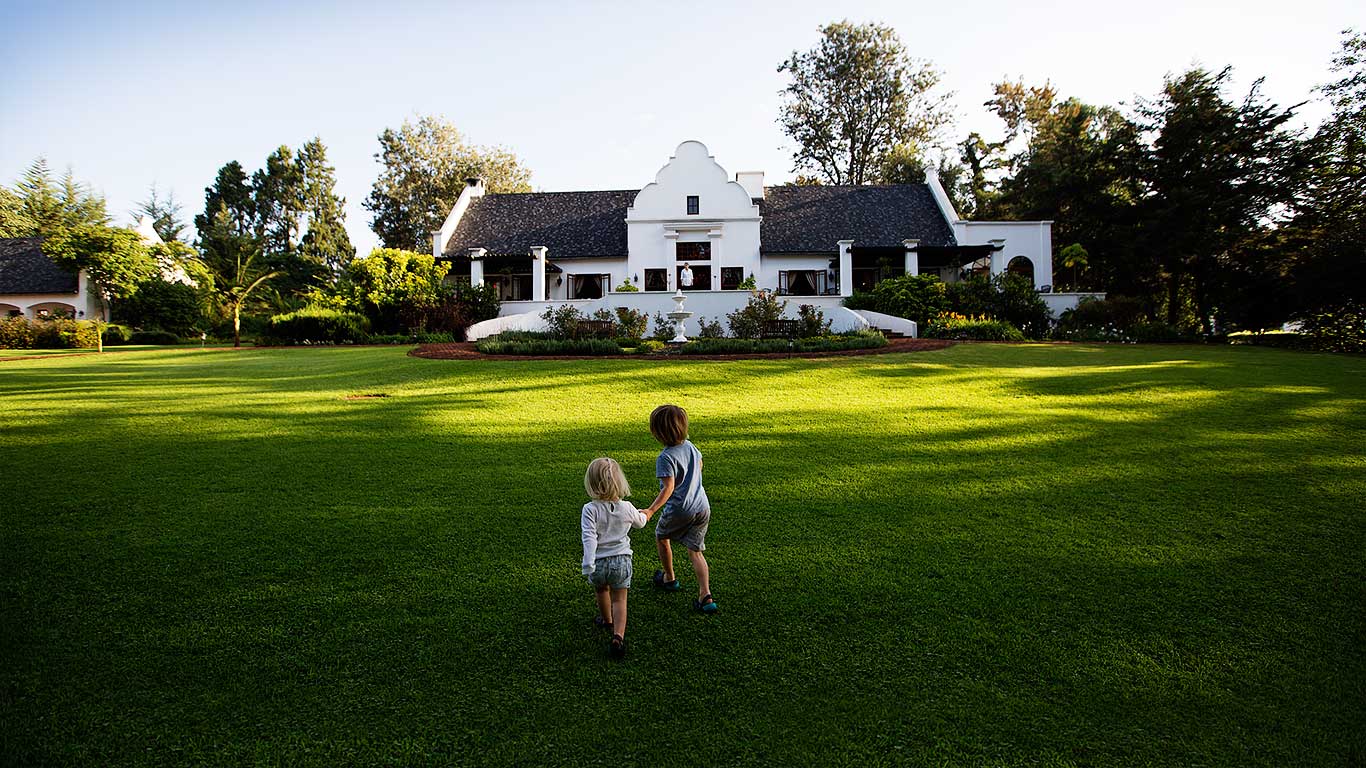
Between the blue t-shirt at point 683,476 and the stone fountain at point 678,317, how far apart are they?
14214 mm

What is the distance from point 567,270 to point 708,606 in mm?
28515

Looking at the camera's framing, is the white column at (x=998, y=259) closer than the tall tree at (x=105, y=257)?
Yes

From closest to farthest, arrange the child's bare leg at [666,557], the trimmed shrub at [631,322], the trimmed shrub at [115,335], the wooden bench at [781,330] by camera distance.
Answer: the child's bare leg at [666,557] < the wooden bench at [781,330] < the trimmed shrub at [631,322] < the trimmed shrub at [115,335]

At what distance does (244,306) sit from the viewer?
3659cm

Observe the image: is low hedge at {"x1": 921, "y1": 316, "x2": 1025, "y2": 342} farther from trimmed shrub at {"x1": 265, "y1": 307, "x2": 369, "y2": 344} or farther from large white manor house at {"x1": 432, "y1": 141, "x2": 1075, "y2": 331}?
trimmed shrub at {"x1": 265, "y1": 307, "x2": 369, "y2": 344}

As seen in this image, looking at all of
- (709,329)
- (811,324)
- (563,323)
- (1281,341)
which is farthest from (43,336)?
(1281,341)

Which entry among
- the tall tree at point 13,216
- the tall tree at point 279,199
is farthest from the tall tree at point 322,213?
the tall tree at point 13,216

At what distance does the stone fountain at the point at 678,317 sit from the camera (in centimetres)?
Answer: 1854

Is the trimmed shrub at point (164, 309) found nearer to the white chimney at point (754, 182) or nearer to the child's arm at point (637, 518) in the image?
the white chimney at point (754, 182)

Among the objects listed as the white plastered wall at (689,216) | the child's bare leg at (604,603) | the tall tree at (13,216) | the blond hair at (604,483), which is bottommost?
the child's bare leg at (604,603)

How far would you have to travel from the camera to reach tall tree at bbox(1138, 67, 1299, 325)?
24906 mm

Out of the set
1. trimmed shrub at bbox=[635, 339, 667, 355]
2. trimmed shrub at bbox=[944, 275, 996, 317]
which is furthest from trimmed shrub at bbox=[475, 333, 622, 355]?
trimmed shrub at bbox=[944, 275, 996, 317]

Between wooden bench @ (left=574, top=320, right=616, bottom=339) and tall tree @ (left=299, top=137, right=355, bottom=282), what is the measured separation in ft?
149

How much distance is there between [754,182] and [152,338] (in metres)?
27.7
